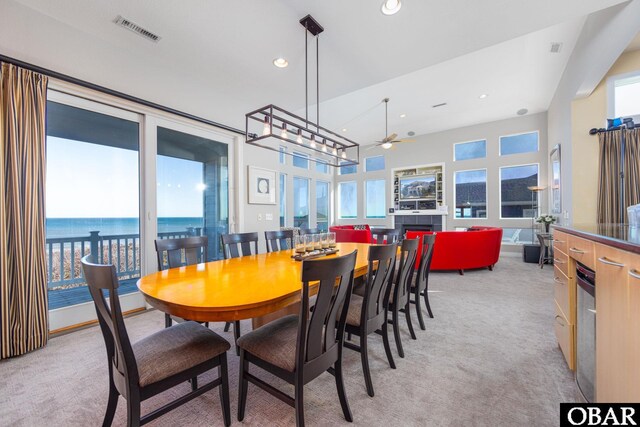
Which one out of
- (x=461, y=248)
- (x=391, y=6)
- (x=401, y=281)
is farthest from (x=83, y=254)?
(x=461, y=248)

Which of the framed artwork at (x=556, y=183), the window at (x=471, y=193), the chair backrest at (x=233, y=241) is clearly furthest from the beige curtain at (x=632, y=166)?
the chair backrest at (x=233, y=241)

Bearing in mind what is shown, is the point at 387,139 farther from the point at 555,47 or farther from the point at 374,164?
the point at 374,164

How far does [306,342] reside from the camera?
4.14ft

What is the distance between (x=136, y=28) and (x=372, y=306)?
3.20 m

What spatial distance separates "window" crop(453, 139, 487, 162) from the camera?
7.16m

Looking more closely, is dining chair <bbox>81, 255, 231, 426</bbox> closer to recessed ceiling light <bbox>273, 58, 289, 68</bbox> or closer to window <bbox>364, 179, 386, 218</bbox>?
recessed ceiling light <bbox>273, 58, 289, 68</bbox>

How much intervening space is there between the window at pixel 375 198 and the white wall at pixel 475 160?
0.20 metres

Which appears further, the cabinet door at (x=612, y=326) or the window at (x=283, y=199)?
the window at (x=283, y=199)

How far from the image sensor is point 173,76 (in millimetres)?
3184

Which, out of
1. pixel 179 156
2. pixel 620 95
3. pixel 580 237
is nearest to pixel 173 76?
pixel 179 156

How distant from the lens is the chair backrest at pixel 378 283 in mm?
1592

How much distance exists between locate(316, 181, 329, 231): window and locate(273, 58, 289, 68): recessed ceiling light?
5810 mm

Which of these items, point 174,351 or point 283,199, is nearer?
point 174,351

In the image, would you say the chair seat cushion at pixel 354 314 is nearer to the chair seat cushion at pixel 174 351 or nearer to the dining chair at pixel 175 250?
the chair seat cushion at pixel 174 351
